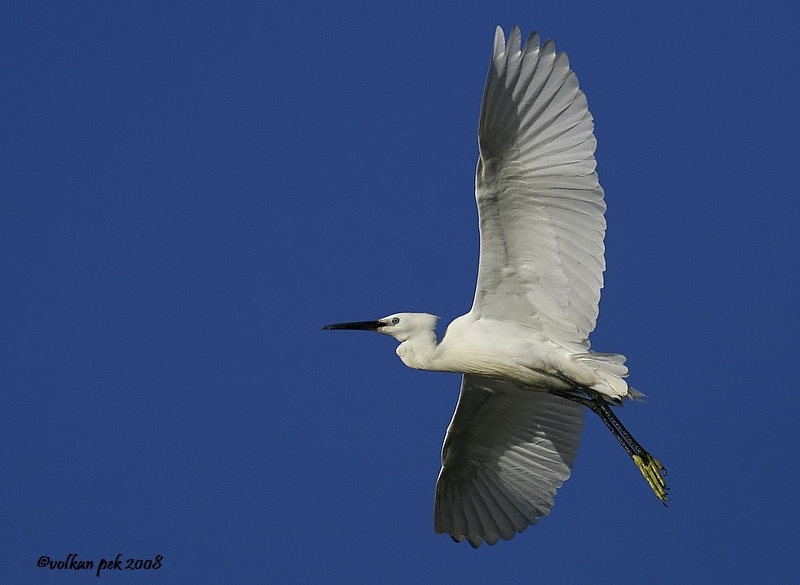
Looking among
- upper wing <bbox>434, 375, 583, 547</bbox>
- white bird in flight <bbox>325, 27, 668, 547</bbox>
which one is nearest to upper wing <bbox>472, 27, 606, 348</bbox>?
white bird in flight <bbox>325, 27, 668, 547</bbox>

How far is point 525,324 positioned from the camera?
9305 mm

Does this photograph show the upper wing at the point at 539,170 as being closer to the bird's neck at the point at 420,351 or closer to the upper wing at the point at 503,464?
the bird's neck at the point at 420,351

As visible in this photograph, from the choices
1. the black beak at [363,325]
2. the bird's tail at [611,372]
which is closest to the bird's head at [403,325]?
the black beak at [363,325]

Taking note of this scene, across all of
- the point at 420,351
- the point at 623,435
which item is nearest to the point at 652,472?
the point at 623,435

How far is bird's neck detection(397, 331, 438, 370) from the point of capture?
31.7ft

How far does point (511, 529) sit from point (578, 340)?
257cm

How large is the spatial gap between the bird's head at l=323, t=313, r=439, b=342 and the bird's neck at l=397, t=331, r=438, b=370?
0.05 metres

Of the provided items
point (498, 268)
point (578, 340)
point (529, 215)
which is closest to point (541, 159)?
point (529, 215)

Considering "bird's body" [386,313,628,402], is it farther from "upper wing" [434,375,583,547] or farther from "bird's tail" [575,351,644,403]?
"upper wing" [434,375,583,547]

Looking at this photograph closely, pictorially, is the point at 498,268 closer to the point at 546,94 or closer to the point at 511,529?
the point at 546,94

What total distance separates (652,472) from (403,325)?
8.70ft

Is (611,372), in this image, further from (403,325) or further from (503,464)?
(503,464)

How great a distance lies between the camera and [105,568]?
431 inches

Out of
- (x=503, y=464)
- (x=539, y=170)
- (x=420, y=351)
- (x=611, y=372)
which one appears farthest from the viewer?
(x=503, y=464)
